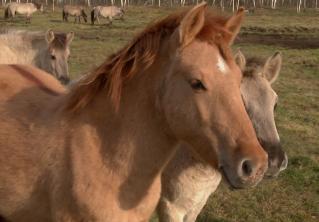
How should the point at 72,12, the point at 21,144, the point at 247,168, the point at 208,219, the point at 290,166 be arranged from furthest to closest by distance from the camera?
the point at 72,12 < the point at 290,166 < the point at 208,219 < the point at 21,144 < the point at 247,168

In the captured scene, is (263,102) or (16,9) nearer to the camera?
(263,102)

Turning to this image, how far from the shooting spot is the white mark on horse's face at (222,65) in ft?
8.35

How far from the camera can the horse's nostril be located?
2366 mm

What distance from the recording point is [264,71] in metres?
4.35

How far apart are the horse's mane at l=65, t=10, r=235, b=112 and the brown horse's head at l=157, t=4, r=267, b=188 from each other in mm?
12

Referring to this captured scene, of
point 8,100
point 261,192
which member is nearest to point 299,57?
point 261,192

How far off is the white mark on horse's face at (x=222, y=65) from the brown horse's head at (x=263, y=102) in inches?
59.3

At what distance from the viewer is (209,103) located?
248 centimetres

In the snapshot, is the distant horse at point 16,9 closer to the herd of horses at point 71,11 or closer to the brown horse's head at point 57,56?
the herd of horses at point 71,11

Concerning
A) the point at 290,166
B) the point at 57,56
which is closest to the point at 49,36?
the point at 57,56

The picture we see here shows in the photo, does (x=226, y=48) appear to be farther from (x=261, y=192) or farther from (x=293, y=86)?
(x=293, y=86)

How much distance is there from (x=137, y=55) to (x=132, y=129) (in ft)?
1.36

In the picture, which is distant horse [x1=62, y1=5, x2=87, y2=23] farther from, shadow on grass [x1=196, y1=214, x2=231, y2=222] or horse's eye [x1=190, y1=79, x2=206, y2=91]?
horse's eye [x1=190, y1=79, x2=206, y2=91]

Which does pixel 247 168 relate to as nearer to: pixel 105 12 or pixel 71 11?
pixel 105 12
